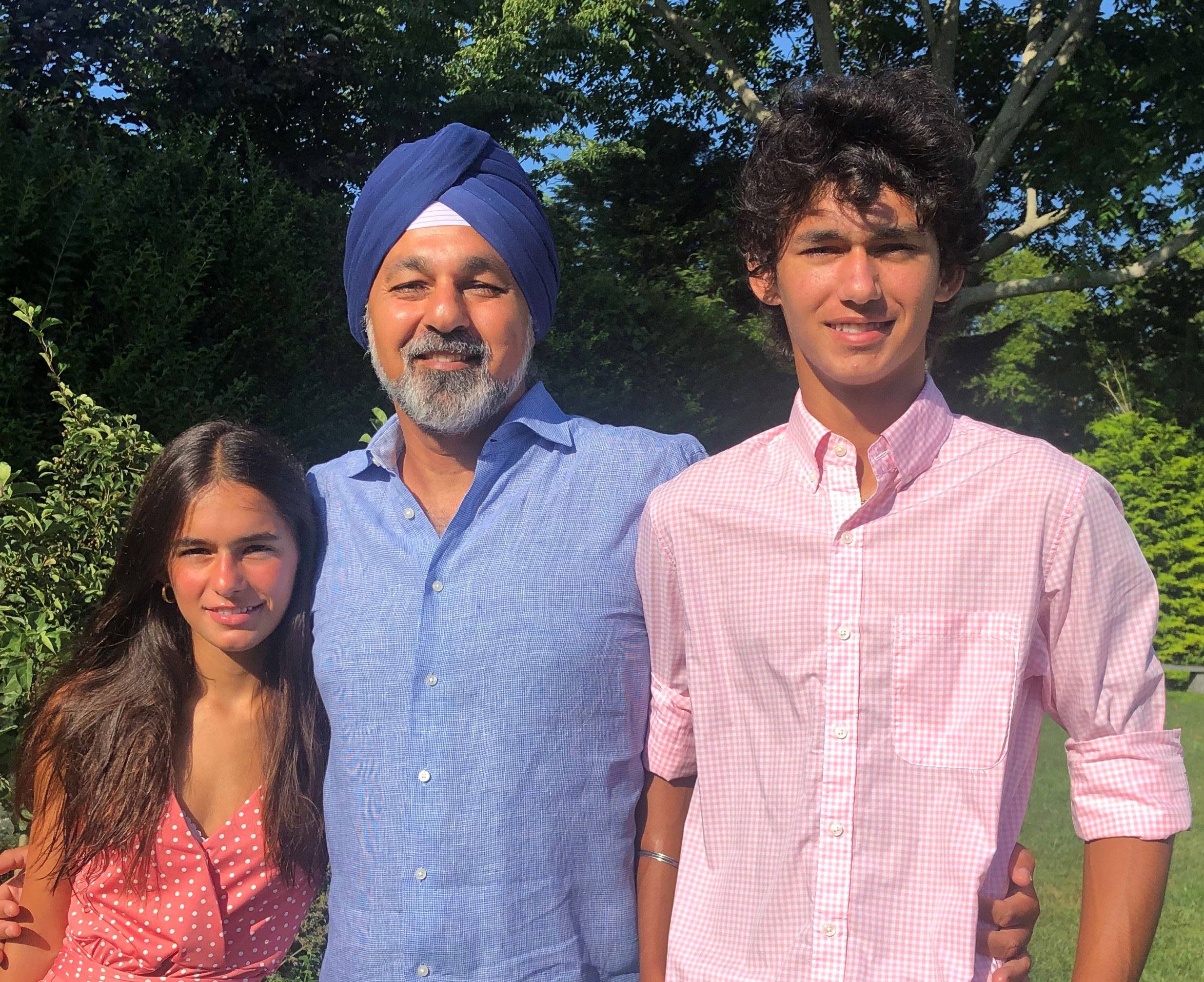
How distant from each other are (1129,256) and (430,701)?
14611 mm

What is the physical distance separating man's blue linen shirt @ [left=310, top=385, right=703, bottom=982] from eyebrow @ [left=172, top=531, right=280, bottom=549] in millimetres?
205

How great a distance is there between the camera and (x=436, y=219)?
2432mm

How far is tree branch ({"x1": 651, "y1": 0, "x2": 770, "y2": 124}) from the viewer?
12398 millimetres

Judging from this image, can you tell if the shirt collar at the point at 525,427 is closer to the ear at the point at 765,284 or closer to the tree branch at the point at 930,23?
the ear at the point at 765,284

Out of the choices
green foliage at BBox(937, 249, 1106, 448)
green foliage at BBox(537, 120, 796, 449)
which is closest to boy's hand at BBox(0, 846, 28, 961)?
green foliage at BBox(537, 120, 796, 449)

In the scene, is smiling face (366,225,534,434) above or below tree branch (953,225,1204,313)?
below

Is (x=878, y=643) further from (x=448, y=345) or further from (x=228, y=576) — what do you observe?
(x=228, y=576)

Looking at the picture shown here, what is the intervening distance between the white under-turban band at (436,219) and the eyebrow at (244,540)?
0.68 metres

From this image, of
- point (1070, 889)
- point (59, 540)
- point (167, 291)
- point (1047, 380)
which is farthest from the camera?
point (1047, 380)

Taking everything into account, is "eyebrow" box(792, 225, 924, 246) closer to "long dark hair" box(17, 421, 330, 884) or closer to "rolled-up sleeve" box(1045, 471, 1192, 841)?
"rolled-up sleeve" box(1045, 471, 1192, 841)

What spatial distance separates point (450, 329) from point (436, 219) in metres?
0.24

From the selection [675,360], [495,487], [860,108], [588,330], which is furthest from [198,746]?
[675,360]

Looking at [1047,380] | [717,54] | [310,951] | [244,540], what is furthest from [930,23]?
[244,540]

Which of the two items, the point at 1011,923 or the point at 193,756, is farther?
the point at 193,756
